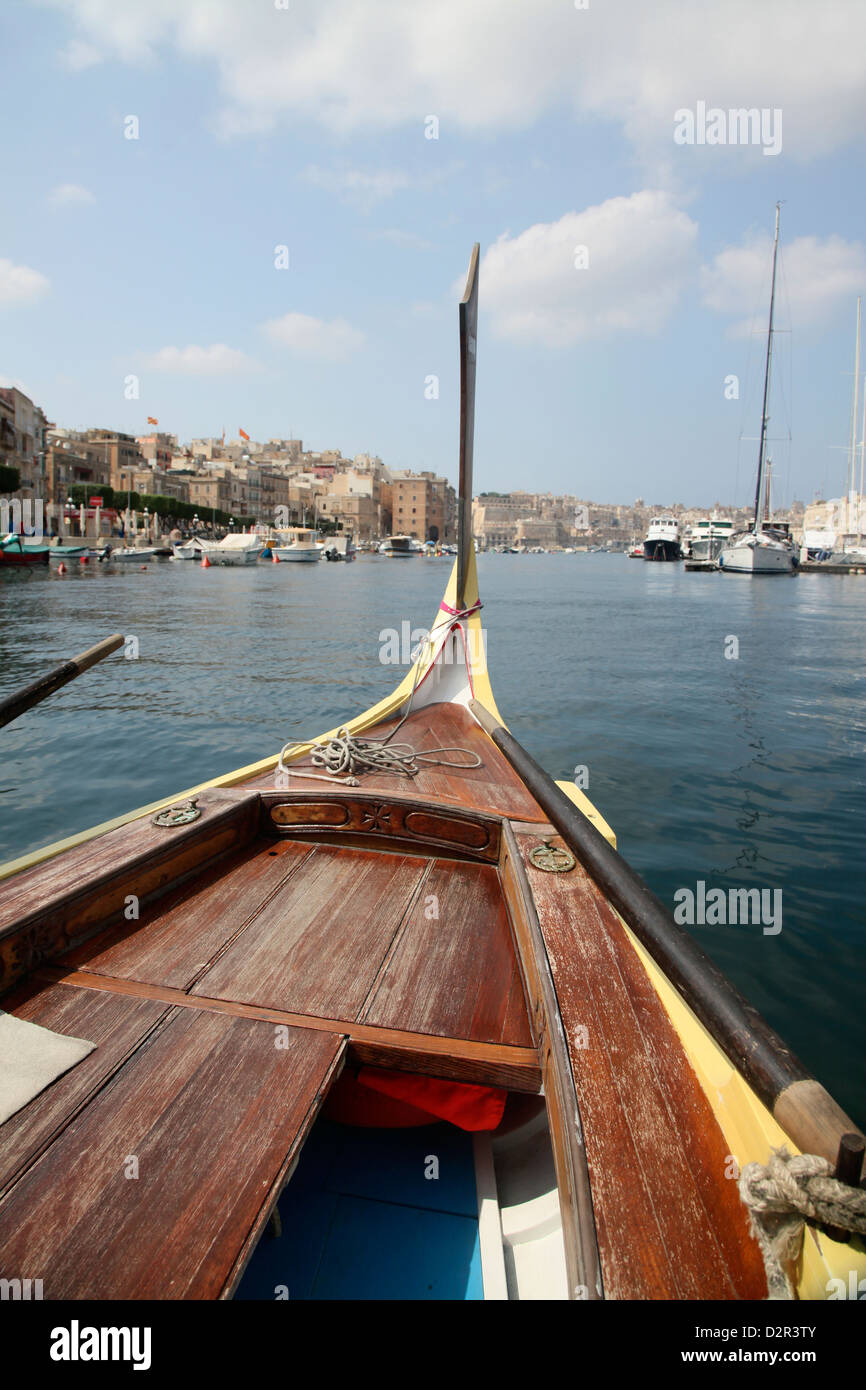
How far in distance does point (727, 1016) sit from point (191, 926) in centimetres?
202

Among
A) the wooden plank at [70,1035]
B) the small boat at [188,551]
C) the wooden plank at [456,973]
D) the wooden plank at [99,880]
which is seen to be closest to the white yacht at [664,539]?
the small boat at [188,551]

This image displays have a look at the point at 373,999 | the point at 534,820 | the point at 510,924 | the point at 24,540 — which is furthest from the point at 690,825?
the point at 24,540

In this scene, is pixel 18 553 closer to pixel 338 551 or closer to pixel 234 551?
pixel 234 551

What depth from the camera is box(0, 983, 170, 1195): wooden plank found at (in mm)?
1868

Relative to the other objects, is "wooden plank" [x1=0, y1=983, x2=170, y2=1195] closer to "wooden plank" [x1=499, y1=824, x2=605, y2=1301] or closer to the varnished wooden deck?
the varnished wooden deck

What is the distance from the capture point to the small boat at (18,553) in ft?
151

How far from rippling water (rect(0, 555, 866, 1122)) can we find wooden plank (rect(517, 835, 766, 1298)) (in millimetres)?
2108

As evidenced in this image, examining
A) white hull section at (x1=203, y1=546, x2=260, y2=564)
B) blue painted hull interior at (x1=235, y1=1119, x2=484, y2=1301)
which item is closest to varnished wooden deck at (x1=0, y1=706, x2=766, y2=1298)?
blue painted hull interior at (x1=235, y1=1119, x2=484, y2=1301)

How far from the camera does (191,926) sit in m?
2.89

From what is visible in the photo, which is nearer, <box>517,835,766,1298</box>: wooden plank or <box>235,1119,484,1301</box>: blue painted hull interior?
<box>517,835,766,1298</box>: wooden plank

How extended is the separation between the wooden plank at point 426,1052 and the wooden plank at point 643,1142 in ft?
0.77

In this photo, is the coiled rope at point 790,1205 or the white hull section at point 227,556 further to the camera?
the white hull section at point 227,556

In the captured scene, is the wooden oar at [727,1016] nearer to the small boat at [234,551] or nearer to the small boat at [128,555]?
the small boat at [128,555]

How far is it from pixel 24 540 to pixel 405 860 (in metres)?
56.9
